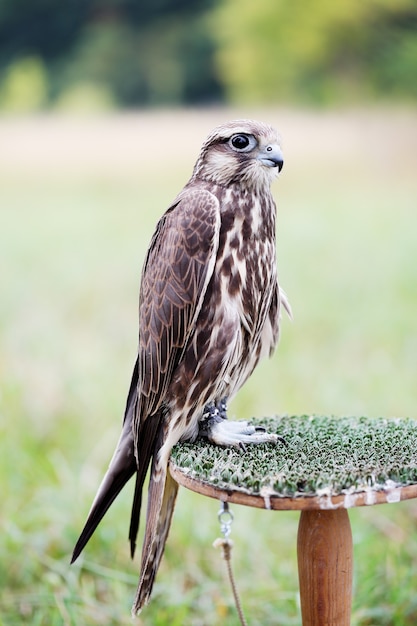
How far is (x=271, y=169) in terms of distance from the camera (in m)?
1.66

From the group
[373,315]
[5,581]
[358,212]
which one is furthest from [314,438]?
[358,212]

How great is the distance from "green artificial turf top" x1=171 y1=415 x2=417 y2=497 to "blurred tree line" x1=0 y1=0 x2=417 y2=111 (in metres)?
7.27

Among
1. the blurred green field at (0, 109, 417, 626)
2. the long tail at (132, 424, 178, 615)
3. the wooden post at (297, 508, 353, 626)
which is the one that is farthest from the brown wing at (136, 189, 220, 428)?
the blurred green field at (0, 109, 417, 626)

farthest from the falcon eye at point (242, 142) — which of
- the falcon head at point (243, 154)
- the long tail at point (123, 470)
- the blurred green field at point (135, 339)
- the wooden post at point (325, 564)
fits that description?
the blurred green field at point (135, 339)

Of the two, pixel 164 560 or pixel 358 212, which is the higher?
pixel 358 212

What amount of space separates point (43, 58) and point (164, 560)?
8670 mm

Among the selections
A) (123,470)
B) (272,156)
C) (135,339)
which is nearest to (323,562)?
(123,470)

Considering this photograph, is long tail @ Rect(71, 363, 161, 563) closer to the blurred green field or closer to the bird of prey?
the bird of prey

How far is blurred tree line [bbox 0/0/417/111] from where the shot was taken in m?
8.52

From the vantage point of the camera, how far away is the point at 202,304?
1.63 meters

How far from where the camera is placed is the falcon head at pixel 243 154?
163 centimetres

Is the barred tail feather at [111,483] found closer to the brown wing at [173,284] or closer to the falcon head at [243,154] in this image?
the brown wing at [173,284]

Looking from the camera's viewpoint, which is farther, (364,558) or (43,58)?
(43,58)

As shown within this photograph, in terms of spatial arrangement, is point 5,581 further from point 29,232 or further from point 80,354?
point 29,232
